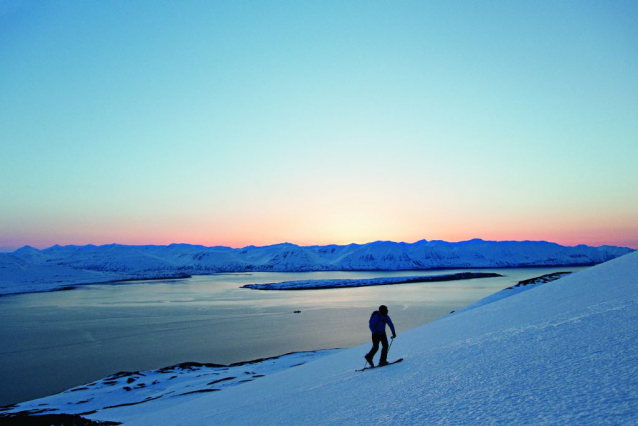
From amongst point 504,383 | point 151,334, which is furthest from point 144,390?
point 151,334

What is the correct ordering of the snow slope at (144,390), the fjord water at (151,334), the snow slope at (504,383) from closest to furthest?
the snow slope at (504,383)
the snow slope at (144,390)
the fjord water at (151,334)

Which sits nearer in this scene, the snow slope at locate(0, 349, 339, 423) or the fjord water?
the snow slope at locate(0, 349, 339, 423)

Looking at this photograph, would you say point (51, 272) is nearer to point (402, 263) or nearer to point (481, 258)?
point (402, 263)

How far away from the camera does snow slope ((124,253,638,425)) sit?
3.27 m

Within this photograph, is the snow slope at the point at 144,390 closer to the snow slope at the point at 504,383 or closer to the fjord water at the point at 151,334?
the fjord water at the point at 151,334

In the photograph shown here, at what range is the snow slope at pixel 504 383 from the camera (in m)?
3.27

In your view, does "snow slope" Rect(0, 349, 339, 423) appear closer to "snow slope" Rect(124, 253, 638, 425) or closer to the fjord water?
the fjord water

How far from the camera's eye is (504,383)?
4.11 m

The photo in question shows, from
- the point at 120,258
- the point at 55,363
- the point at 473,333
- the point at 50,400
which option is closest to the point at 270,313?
the point at 55,363

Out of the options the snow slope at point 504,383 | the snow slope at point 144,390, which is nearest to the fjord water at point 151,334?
the snow slope at point 144,390

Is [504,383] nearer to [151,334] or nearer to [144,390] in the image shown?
[144,390]

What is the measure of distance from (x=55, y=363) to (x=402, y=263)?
6712 inches

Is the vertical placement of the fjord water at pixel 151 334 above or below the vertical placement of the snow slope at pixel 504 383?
below

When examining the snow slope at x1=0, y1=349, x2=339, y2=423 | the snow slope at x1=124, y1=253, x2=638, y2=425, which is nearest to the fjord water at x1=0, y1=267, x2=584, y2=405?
the snow slope at x1=0, y1=349, x2=339, y2=423
